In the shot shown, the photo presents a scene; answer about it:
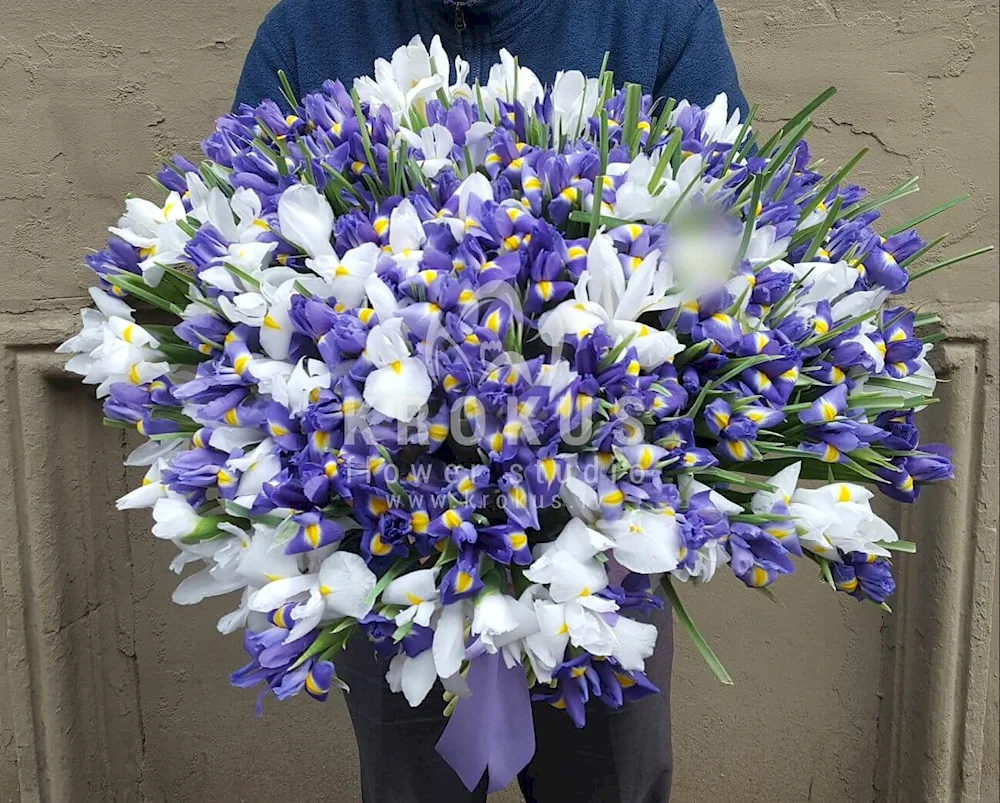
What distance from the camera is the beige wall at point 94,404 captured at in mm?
1212

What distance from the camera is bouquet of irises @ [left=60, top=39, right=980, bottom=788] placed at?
47 centimetres

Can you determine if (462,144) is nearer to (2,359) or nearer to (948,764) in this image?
(2,359)

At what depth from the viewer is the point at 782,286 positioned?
1.70 feet

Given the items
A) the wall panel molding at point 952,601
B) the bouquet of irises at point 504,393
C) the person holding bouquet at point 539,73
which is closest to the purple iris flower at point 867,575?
the bouquet of irises at point 504,393

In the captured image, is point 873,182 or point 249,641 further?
point 873,182

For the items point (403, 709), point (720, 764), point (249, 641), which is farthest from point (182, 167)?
point (720, 764)

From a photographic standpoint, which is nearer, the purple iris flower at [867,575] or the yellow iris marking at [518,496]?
the yellow iris marking at [518,496]

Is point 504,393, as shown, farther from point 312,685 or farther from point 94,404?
point 94,404

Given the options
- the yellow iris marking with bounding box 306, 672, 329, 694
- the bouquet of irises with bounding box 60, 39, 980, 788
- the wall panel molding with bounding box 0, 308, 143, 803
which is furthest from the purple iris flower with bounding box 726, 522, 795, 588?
the wall panel molding with bounding box 0, 308, 143, 803

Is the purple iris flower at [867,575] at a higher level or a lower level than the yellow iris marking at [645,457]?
lower

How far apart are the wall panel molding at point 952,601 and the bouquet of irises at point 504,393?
2.38ft

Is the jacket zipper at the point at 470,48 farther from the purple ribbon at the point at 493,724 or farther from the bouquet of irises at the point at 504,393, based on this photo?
the purple ribbon at the point at 493,724

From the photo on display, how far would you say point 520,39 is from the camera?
895 millimetres

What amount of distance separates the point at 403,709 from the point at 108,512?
69cm
